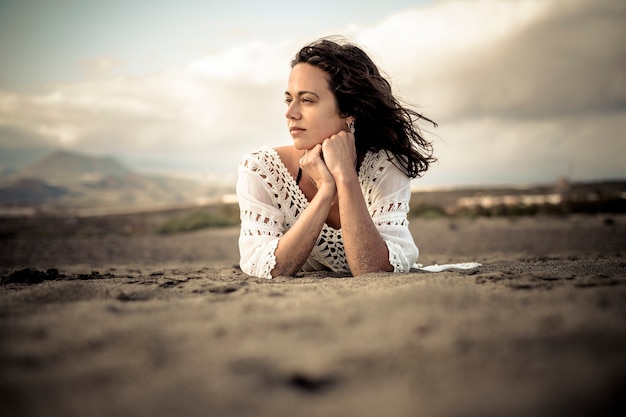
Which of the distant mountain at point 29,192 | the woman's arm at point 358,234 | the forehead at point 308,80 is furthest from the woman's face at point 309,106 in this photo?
the distant mountain at point 29,192

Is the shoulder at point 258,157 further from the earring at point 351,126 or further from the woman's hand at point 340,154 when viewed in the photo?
the earring at point 351,126

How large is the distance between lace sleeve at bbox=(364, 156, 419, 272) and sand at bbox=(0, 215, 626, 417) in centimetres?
90

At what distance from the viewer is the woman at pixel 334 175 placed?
9.50 ft

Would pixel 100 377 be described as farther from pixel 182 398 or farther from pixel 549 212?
pixel 549 212

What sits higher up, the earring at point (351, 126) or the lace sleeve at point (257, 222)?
the earring at point (351, 126)

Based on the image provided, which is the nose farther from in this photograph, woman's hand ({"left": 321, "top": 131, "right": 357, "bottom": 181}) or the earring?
the earring

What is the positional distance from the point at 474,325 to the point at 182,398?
38.1 inches

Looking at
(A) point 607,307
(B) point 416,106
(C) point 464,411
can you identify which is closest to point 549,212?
(B) point 416,106

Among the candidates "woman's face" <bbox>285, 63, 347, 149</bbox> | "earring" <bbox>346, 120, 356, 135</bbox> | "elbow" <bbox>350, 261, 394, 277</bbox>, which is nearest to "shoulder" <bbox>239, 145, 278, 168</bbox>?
"woman's face" <bbox>285, 63, 347, 149</bbox>

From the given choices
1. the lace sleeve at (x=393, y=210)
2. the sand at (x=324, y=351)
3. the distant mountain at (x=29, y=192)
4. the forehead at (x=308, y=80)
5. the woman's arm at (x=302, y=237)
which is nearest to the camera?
the sand at (x=324, y=351)

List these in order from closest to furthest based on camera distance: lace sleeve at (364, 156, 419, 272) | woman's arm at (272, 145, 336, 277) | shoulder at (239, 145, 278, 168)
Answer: woman's arm at (272, 145, 336, 277), lace sleeve at (364, 156, 419, 272), shoulder at (239, 145, 278, 168)

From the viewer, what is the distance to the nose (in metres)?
3.12

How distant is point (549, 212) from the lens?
1395 centimetres

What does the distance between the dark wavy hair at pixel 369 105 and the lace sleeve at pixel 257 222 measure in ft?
2.85
